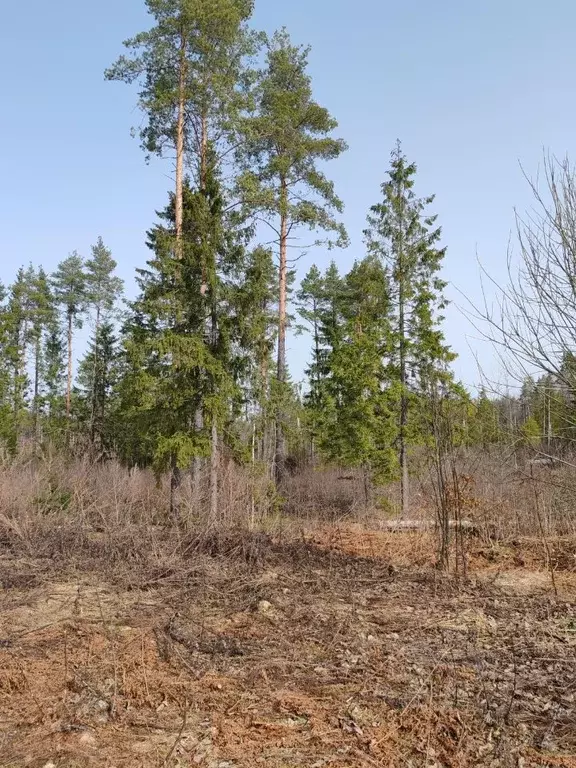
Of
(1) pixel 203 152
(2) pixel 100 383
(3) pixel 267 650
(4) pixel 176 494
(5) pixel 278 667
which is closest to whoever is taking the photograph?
(5) pixel 278 667

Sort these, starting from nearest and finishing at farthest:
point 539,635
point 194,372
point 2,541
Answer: point 539,635 < point 2,541 < point 194,372

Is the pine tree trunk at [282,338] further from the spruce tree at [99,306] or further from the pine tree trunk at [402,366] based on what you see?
the spruce tree at [99,306]

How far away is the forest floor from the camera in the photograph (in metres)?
3.74

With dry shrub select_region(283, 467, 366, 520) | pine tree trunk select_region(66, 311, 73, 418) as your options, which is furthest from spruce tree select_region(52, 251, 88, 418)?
dry shrub select_region(283, 467, 366, 520)

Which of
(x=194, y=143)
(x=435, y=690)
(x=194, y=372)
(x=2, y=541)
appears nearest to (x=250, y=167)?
(x=194, y=143)

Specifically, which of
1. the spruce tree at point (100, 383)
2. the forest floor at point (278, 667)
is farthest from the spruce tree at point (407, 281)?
the spruce tree at point (100, 383)

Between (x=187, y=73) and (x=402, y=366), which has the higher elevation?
(x=187, y=73)

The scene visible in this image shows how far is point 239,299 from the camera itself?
13.8 m

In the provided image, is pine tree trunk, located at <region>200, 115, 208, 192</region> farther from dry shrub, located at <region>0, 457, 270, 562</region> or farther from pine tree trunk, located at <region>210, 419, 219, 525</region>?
dry shrub, located at <region>0, 457, 270, 562</region>

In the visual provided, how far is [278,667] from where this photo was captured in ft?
16.8

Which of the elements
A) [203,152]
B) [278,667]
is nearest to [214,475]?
[278,667]

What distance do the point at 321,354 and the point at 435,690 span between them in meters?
29.7

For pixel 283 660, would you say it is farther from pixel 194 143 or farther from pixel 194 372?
pixel 194 143

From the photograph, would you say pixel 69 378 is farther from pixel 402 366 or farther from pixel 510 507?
pixel 510 507
